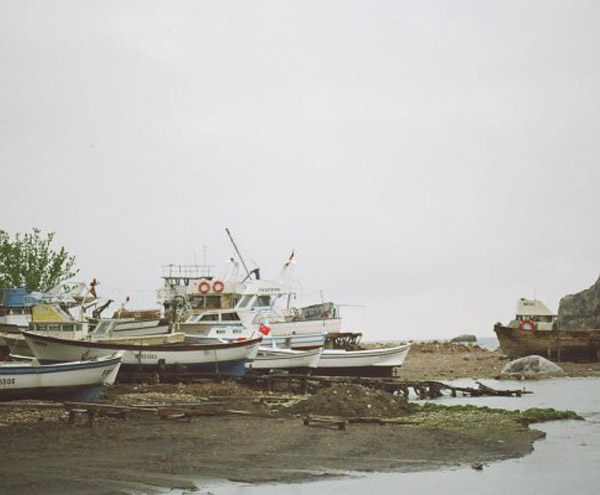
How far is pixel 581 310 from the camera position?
270 feet

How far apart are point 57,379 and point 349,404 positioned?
28.5 ft

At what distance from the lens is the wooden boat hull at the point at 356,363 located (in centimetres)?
4022

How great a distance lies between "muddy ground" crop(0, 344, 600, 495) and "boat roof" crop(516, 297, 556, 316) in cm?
4024

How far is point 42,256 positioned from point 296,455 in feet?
131

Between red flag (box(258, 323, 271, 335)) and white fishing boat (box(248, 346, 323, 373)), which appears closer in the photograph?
white fishing boat (box(248, 346, 323, 373))

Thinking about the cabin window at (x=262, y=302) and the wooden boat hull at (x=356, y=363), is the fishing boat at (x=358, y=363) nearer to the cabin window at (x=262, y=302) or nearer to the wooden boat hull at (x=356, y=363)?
the wooden boat hull at (x=356, y=363)

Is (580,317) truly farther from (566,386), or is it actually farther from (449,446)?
(449,446)

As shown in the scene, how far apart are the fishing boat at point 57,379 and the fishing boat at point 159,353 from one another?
191 inches

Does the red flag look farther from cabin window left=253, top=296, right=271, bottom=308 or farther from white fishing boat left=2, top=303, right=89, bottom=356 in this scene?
white fishing boat left=2, top=303, right=89, bottom=356

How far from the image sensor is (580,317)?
82000 millimetres

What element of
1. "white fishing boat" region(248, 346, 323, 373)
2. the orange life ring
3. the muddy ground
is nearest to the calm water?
the muddy ground

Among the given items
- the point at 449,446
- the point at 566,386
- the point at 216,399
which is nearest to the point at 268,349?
the point at 216,399

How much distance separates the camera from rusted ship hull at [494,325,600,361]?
2298 inches

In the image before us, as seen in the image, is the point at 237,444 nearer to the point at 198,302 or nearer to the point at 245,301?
the point at 245,301
